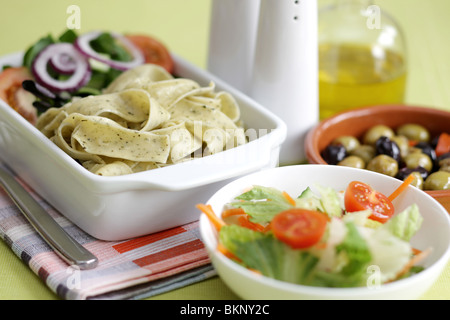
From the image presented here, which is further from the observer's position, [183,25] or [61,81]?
[183,25]

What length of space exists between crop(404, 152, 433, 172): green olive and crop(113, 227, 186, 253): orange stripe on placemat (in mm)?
→ 802

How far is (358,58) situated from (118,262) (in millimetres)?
1490

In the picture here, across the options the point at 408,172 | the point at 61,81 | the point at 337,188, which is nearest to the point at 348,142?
the point at 408,172

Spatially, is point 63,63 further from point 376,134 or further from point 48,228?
point 376,134

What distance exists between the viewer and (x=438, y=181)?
7.16ft

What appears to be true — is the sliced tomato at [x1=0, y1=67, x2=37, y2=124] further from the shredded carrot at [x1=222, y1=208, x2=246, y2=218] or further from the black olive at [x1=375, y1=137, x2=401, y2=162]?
the black olive at [x1=375, y1=137, x2=401, y2=162]

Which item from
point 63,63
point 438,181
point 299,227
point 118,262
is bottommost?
point 118,262

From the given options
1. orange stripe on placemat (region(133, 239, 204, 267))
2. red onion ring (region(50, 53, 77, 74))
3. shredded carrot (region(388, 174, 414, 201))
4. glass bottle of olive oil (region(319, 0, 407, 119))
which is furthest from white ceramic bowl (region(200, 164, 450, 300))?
red onion ring (region(50, 53, 77, 74))

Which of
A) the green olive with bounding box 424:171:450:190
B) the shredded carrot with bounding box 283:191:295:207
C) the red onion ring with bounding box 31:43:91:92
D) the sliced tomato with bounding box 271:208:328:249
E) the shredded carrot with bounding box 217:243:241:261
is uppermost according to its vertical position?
the red onion ring with bounding box 31:43:91:92

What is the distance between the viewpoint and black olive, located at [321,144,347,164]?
93.6 inches

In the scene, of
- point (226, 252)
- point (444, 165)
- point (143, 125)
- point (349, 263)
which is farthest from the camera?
point (444, 165)

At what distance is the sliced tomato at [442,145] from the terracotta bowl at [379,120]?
0.28ft

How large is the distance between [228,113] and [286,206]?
664 millimetres

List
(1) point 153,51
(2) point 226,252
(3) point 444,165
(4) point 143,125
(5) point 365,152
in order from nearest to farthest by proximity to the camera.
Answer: (2) point 226,252 < (4) point 143,125 < (3) point 444,165 < (5) point 365,152 < (1) point 153,51
